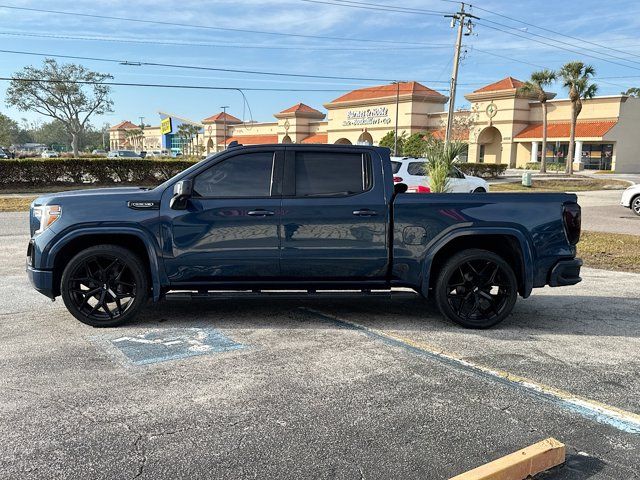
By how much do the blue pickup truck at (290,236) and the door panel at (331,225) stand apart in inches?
0.4

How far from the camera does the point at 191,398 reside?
3918mm

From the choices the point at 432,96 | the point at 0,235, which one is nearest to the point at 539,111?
the point at 432,96

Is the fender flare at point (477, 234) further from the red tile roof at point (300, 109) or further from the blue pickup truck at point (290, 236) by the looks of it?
the red tile roof at point (300, 109)

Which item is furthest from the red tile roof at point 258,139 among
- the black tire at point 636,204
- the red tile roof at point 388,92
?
the black tire at point 636,204

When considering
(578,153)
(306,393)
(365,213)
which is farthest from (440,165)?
(578,153)

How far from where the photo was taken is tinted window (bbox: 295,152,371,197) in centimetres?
566

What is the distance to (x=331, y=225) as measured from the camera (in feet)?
18.2

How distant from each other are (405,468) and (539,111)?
64450 mm

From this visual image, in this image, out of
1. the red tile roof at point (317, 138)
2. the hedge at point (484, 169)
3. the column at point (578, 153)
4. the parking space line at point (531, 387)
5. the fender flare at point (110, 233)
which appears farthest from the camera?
the red tile roof at point (317, 138)

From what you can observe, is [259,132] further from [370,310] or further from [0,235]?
[370,310]

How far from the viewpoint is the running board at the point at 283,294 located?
5590mm

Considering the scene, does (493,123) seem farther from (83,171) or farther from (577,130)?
(83,171)

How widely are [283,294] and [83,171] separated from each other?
2610 cm

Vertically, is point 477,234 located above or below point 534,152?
below
